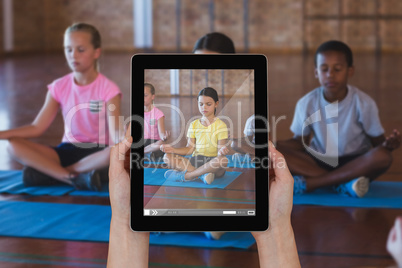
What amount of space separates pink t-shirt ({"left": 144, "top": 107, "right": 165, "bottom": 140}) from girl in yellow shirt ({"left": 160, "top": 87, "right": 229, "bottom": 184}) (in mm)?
46

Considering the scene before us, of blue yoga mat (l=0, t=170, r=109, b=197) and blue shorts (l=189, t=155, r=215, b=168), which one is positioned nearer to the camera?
blue shorts (l=189, t=155, r=215, b=168)

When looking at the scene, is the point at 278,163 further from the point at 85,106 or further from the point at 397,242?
the point at 85,106

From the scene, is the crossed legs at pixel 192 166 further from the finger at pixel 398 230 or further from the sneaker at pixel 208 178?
the finger at pixel 398 230

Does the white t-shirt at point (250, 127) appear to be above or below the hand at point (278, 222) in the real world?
above

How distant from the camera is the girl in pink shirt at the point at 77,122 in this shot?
290 cm

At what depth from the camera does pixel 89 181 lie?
2.78 metres

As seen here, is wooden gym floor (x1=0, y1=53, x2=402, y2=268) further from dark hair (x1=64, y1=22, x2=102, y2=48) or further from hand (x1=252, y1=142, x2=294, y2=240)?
dark hair (x1=64, y1=22, x2=102, y2=48)

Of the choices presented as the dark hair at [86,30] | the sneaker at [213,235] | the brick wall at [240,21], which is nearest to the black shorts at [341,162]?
the sneaker at [213,235]

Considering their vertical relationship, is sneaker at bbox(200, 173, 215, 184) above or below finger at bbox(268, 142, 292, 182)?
below

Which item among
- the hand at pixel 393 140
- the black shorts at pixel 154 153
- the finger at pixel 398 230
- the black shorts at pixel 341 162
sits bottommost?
the black shorts at pixel 341 162

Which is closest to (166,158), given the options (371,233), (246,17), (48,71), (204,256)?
(204,256)

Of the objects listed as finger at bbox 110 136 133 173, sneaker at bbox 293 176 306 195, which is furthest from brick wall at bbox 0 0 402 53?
finger at bbox 110 136 133 173

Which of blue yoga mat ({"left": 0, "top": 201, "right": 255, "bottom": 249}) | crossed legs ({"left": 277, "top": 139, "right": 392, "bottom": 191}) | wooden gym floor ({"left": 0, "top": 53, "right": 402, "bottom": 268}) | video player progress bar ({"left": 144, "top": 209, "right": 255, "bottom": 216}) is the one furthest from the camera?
crossed legs ({"left": 277, "top": 139, "right": 392, "bottom": 191})

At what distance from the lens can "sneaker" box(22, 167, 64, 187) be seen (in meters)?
2.89
